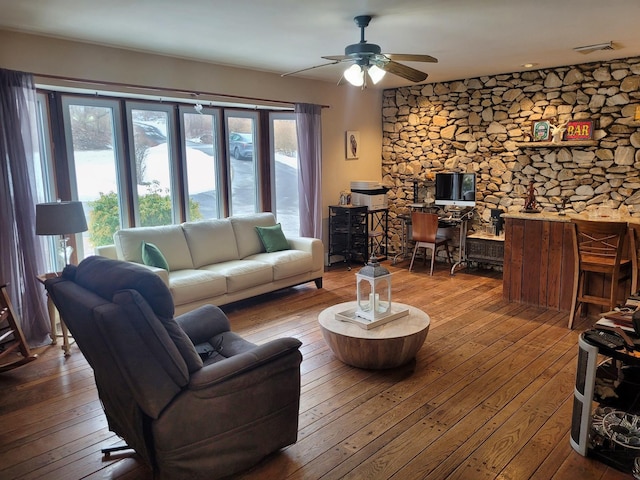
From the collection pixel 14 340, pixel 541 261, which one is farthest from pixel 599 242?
pixel 14 340

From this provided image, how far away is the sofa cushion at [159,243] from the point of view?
4.36m

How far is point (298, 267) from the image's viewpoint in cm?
518

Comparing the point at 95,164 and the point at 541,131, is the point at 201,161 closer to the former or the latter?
the point at 95,164

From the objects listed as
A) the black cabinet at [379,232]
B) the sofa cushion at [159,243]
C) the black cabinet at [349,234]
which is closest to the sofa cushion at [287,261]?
the sofa cushion at [159,243]

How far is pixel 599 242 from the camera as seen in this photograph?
413 centimetres

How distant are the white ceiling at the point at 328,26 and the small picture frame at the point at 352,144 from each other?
189 cm

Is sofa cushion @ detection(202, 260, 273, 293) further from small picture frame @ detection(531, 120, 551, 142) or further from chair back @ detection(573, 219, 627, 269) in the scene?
small picture frame @ detection(531, 120, 551, 142)

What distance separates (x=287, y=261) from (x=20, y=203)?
8.20 feet

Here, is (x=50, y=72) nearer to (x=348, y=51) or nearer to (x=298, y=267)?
(x=348, y=51)

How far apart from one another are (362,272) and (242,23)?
2.11 metres

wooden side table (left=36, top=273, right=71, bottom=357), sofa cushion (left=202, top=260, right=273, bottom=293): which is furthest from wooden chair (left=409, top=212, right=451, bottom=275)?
wooden side table (left=36, top=273, right=71, bottom=357)

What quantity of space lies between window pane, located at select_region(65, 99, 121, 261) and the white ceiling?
2.33ft

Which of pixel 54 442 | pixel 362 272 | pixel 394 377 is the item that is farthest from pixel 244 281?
pixel 54 442

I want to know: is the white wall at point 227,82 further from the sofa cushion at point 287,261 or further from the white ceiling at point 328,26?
the sofa cushion at point 287,261
